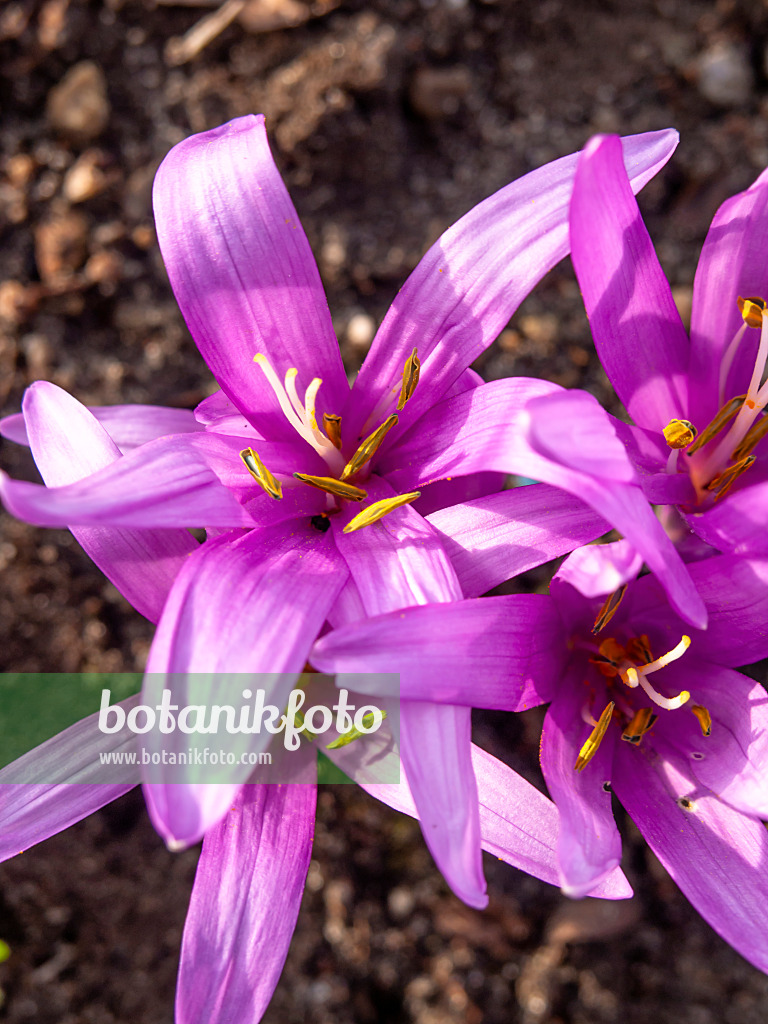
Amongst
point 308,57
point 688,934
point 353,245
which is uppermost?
point 308,57

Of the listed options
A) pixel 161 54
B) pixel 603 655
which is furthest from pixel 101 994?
pixel 161 54

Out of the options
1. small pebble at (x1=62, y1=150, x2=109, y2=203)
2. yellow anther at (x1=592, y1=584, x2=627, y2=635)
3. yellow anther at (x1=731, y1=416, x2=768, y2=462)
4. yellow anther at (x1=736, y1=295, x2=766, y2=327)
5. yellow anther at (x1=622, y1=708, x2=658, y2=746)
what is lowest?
yellow anther at (x1=622, y1=708, x2=658, y2=746)

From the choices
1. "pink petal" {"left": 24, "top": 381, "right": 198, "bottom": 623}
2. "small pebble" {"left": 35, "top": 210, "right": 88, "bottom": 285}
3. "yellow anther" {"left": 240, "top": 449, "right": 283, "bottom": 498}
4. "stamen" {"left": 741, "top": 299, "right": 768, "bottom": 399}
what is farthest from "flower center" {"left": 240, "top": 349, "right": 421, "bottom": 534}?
"small pebble" {"left": 35, "top": 210, "right": 88, "bottom": 285}

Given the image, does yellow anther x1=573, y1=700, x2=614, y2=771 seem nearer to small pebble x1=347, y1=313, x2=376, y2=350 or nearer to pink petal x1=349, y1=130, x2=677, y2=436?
pink petal x1=349, y1=130, x2=677, y2=436

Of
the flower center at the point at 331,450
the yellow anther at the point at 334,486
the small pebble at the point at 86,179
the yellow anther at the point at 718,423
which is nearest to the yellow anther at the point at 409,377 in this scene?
the flower center at the point at 331,450

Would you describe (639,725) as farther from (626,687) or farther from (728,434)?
(728,434)

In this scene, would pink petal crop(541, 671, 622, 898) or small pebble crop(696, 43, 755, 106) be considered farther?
small pebble crop(696, 43, 755, 106)

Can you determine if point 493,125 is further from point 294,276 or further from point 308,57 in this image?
point 294,276
